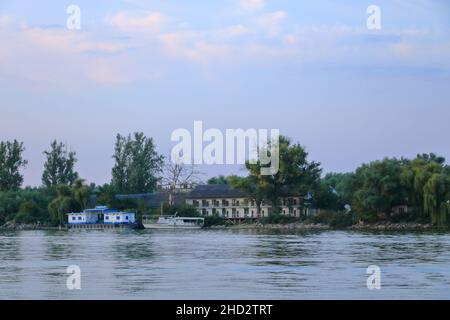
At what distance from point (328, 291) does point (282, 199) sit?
237 feet

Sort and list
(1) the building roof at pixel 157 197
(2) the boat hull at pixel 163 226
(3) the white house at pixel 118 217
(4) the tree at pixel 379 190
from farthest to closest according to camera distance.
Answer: (1) the building roof at pixel 157 197
(3) the white house at pixel 118 217
(2) the boat hull at pixel 163 226
(4) the tree at pixel 379 190

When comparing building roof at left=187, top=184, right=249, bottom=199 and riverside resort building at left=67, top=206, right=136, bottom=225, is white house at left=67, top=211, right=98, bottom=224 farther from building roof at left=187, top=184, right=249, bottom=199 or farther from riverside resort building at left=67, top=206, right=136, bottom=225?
building roof at left=187, top=184, right=249, bottom=199

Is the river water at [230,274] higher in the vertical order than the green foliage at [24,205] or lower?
lower

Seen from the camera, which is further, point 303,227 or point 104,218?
point 104,218

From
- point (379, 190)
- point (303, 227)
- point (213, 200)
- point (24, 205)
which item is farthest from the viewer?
point (213, 200)

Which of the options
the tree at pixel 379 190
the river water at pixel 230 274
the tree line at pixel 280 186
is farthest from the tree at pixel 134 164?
the river water at pixel 230 274

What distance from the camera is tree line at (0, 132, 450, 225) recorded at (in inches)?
3061

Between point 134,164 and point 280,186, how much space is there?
17.7 meters

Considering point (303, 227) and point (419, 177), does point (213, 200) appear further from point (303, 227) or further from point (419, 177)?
point (419, 177)

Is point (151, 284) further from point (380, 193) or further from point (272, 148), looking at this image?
point (272, 148)

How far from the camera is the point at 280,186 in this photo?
9412 centimetres

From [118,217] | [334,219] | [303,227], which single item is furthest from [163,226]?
[334,219]

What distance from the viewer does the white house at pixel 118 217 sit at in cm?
9269

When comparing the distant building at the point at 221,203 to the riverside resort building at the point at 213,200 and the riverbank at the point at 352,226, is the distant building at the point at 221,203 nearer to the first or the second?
the riverside resort building at the point at 213,200
